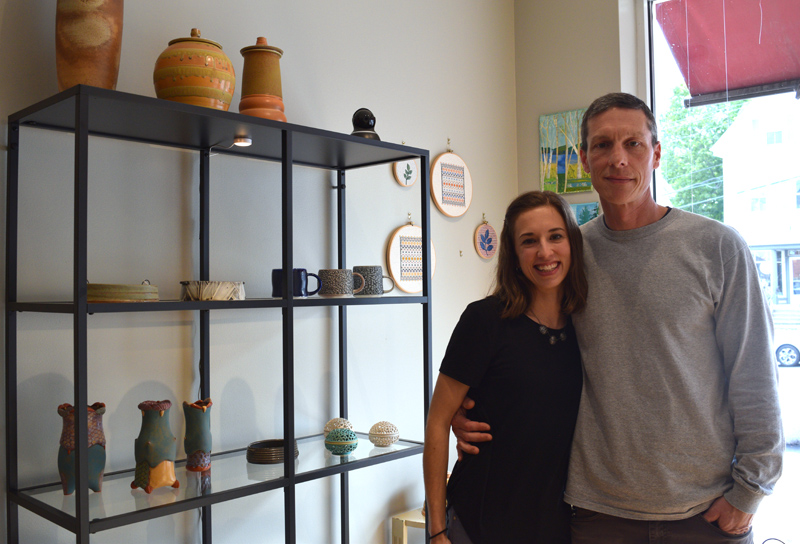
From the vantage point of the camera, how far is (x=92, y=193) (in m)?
1.83

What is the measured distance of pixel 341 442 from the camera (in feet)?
6.70

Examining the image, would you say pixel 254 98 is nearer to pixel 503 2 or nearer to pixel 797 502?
pixel 503 2

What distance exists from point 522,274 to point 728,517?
0.66m

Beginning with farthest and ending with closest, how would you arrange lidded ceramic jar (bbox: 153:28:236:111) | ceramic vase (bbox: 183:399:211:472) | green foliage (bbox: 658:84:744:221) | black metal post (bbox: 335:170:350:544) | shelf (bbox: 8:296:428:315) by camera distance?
green foliage (bbox: 658:84:744:221) → black metal post (bbox: 335:170:350:544) → ceramic vase (bbox: 183:399:211:472) → lidded ceramic jar (bbox: 153:28:236:111) → shelf (bbox: 8:296:428:315)

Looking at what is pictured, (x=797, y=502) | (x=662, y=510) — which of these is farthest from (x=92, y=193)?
(x=797, y=502)

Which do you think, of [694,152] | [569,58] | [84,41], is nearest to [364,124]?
[84,41]

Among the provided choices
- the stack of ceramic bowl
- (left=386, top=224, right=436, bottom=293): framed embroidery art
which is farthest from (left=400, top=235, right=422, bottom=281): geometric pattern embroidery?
the stack of ceramic bowl

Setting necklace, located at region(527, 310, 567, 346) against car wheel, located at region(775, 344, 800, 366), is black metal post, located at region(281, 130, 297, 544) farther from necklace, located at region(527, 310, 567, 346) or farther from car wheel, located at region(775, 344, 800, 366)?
car wheel, located at region(775, 344, 800, 366)

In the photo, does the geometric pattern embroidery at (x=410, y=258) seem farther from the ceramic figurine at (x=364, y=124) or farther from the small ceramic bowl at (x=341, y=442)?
the small ceramic bowl at (x=341, y=442)

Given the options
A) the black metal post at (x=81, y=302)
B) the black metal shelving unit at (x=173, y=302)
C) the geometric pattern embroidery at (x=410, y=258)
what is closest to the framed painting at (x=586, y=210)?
the geometric pattern embroidery at (x=410, y=258)

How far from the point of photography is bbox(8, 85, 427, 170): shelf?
1525 mm

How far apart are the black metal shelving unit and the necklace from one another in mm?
622

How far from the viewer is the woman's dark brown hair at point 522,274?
5.08 ft

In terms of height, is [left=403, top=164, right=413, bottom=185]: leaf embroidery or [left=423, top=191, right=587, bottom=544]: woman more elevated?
[left=403, top=164, right=413, bottom=185]: leaf embroidery
